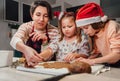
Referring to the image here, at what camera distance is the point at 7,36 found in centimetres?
173

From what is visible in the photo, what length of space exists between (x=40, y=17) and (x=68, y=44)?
182mm

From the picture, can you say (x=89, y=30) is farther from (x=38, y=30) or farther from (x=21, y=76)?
(x=21, y=76)

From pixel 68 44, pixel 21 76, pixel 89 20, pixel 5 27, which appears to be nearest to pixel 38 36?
pixel 68 44

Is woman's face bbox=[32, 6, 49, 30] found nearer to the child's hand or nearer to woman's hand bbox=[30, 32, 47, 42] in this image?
woman's hand bbox=[30, 32, 47, 42]

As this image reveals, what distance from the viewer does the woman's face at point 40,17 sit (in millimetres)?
803

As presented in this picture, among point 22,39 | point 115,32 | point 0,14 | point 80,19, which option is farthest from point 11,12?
point 115,32

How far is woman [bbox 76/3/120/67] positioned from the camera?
2.21ft

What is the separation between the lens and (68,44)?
78cm

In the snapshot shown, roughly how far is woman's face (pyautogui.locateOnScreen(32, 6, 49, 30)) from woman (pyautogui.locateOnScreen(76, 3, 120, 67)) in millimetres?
157

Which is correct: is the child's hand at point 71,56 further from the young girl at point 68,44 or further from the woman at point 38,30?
the woman at point 38,30

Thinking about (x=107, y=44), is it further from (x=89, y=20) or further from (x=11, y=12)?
(x=11, y=12)

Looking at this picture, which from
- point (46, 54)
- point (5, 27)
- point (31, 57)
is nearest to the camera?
point (31, 57)

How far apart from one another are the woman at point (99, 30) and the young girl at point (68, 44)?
4 cm

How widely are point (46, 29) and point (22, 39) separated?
0.12 m
